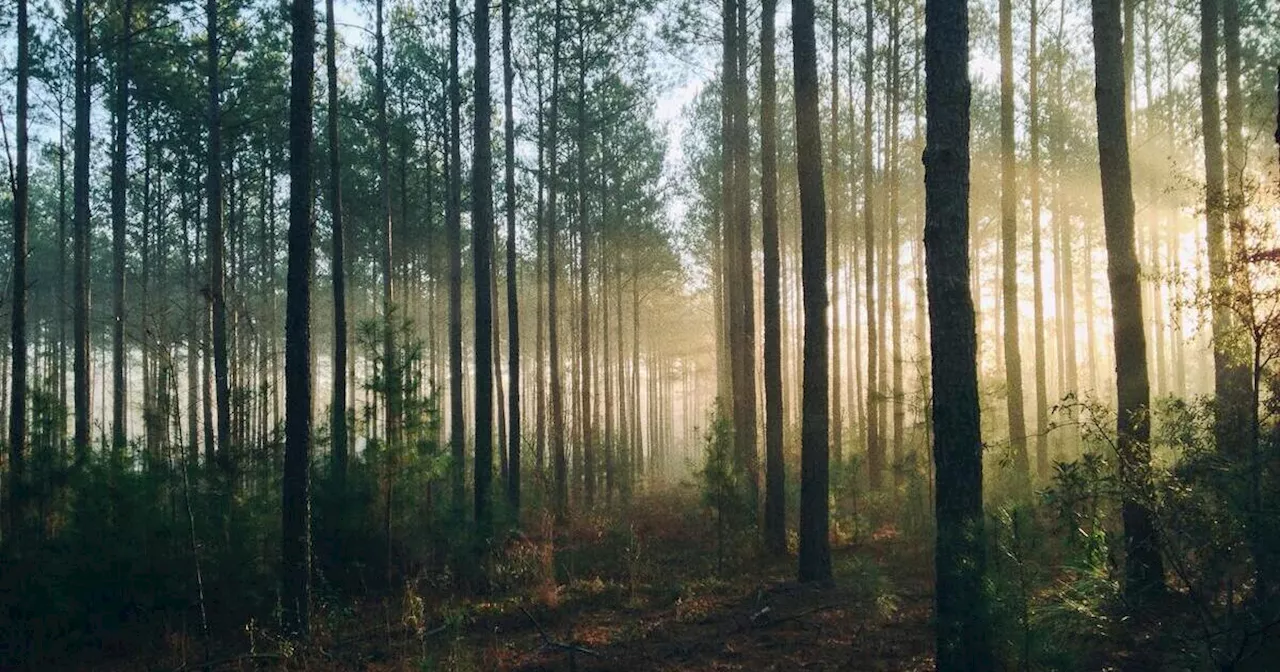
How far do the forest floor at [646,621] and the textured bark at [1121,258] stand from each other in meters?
2.22

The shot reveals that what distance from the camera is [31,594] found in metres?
7.99

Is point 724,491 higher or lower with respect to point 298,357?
lower

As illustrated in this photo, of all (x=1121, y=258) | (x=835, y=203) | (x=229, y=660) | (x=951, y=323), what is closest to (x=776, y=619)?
(x=951, y=323)

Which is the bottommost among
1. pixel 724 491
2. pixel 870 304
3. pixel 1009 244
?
pixel 724 491

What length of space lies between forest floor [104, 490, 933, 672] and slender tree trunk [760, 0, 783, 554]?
0.70 metres

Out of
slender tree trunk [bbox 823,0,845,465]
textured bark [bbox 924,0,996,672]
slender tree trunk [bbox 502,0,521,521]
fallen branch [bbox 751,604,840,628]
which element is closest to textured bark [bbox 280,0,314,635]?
fallen branch [bbox 751,604,840,628]

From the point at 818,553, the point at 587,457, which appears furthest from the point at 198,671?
the point at 587,457

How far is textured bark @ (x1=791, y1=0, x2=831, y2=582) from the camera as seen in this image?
9.60 metres

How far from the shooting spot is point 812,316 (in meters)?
9.66

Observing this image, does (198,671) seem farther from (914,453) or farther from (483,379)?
(914,453)

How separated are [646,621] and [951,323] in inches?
198

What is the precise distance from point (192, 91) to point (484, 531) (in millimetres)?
13796

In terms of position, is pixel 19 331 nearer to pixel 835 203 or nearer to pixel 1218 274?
pixel 1218 274

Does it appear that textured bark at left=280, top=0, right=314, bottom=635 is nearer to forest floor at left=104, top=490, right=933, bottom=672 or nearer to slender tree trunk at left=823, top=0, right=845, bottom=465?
forest floor at left=104, top=490, right=933, bottom=672
